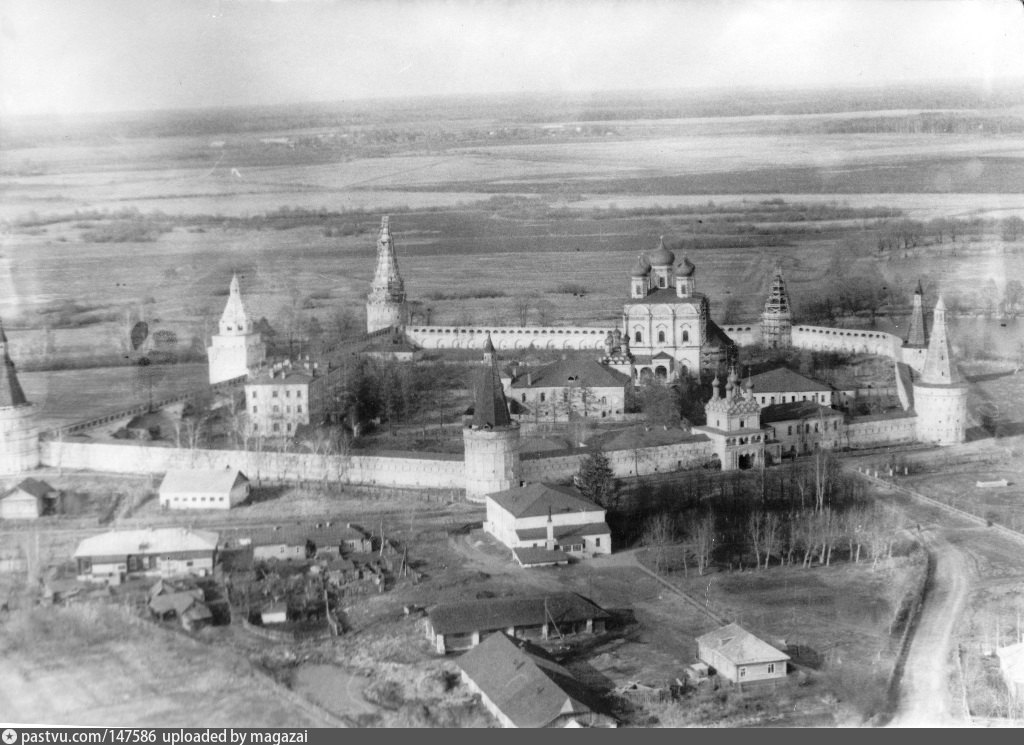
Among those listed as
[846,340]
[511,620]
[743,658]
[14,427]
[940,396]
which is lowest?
[743,658]

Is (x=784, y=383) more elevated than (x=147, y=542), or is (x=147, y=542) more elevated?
(x=784, y=383)

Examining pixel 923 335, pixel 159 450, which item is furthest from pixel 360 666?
pixel 923 335

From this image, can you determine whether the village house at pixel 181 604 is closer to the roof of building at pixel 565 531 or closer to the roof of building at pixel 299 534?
the roof of building at pixel 299 534

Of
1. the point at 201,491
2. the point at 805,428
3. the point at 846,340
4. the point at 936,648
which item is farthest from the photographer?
the point at 846,340

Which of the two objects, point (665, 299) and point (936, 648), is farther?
point (665, 299)

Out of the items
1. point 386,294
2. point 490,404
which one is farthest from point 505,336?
point 490,404

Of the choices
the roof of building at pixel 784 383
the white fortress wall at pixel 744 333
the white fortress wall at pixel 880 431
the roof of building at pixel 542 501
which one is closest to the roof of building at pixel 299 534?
the roof of building at pixel 542 501

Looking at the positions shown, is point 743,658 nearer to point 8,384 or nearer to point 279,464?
point 279,464
